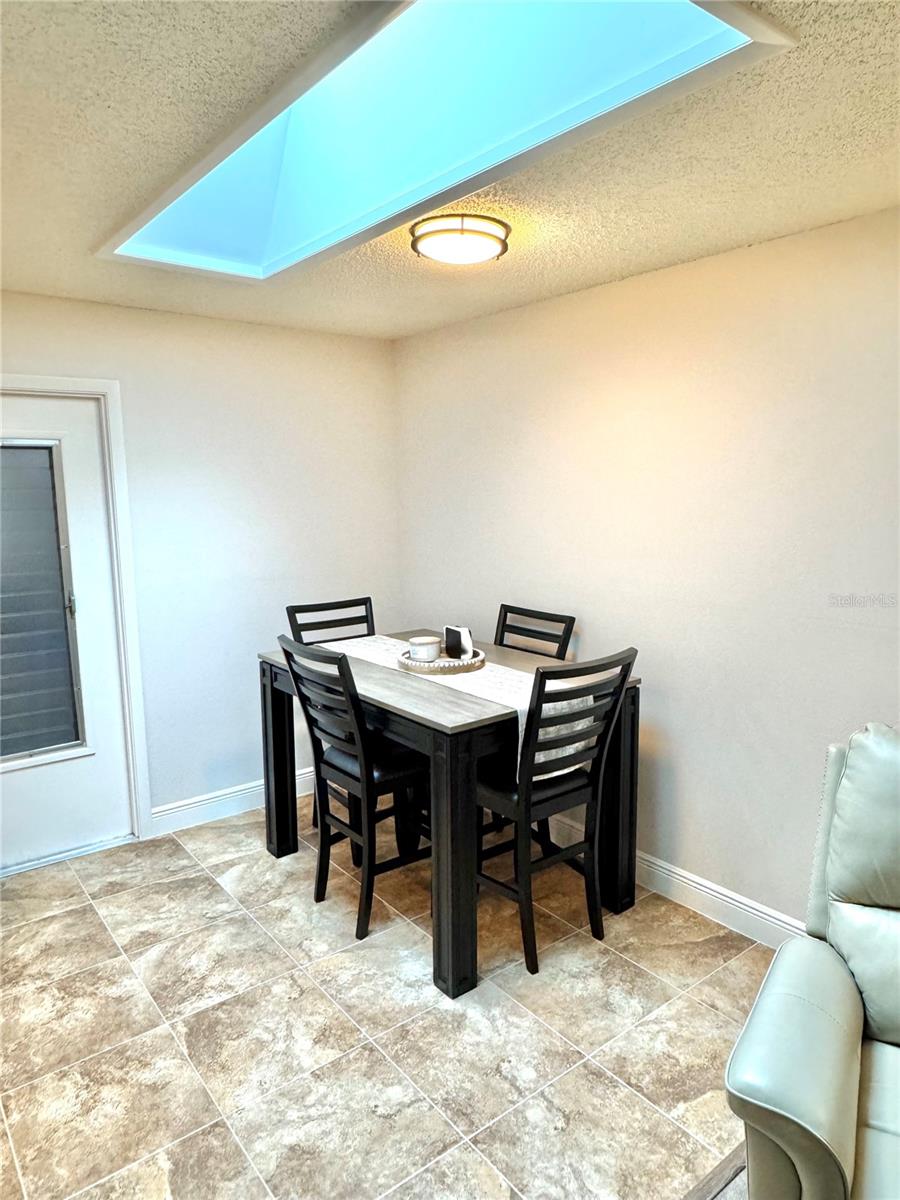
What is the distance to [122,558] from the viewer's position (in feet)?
10.6

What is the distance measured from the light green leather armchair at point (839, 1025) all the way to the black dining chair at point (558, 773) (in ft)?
2.43

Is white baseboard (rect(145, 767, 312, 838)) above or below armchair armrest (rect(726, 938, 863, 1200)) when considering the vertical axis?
below

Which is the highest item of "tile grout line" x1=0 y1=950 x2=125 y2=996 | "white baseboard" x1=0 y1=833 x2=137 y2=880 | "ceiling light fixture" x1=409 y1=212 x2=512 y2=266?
"ceiling light fixture" x1=409 y1=212 x2=512 y2=266

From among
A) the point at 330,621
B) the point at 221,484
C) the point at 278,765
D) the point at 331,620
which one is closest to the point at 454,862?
the point at 278,765

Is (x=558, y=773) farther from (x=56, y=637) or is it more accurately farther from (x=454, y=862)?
(x=56, y=637)

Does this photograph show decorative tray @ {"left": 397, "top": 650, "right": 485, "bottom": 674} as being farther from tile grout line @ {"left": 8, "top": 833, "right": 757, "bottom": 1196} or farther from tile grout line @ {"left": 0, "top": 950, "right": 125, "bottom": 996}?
tile grout line @ {"left": 0, "top": 950, "right": 125, "bottom": 996}

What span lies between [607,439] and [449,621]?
53.0 inches

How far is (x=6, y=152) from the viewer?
5.49ft

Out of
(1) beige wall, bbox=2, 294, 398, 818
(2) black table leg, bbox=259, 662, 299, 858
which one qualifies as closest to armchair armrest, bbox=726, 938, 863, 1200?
(2) black table leg, bbox=259, 662, 299, 858

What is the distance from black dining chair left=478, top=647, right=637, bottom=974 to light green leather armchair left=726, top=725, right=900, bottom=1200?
0.74 m

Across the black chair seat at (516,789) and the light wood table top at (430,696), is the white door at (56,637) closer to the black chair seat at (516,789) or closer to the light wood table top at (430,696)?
the light wood table top at (430,696)

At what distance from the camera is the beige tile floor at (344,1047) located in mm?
1726

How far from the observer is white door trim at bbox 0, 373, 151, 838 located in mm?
3045

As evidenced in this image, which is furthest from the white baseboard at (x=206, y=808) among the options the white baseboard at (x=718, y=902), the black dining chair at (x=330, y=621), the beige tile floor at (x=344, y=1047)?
the white baseboard at (x=718, y=902)
